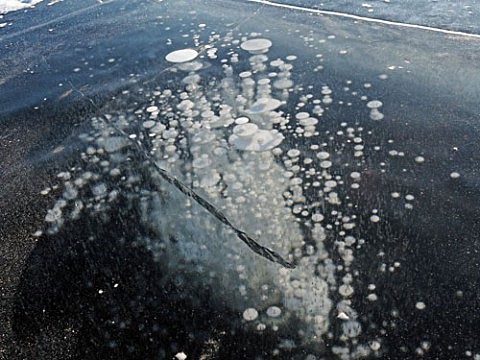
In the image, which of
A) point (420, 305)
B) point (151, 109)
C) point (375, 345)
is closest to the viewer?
point (375, 345)

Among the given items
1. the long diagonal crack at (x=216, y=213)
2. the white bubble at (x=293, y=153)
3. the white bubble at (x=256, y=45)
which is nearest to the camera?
the long diagonal crack at (x=216, y=213)

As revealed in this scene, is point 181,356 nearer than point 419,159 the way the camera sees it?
Yes

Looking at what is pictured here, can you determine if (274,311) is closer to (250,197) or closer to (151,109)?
(250,197)

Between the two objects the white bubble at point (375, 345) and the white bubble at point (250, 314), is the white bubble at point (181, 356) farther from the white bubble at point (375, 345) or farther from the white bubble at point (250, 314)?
the white bubble at point (375, 345)

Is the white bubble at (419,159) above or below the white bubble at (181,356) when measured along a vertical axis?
above

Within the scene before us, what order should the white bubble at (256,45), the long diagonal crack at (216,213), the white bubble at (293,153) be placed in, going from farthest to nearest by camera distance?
the white bubble at (256,45)
the white bubble at (293,153)
the long diagonal crack at (216,213)

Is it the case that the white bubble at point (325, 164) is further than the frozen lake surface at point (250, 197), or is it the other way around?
the white bubble at point (325, 164)

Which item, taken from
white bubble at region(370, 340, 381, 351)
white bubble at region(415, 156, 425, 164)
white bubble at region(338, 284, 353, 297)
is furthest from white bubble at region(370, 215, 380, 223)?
white bubble at region(370, 340, 381, 351)

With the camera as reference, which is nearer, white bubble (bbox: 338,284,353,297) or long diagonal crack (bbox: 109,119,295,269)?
white bubble (bbox: 338,284,353,297)

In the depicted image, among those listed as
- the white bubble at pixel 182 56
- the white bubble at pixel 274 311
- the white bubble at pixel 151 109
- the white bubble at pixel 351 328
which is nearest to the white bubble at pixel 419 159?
the white bubble at pixel 351 328

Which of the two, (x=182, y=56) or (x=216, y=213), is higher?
(x=182, y=56)

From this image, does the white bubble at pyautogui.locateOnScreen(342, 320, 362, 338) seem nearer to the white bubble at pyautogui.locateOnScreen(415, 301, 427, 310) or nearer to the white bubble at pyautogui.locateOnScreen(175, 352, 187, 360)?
the white bubble at pyautogui.locateOnScreen(415, 301, 427, 310)

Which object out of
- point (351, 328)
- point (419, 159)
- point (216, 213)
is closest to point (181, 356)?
point (351, 328)
